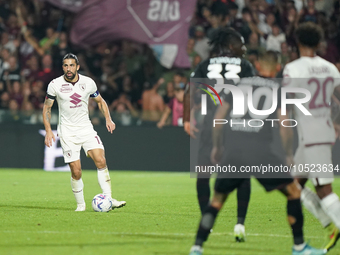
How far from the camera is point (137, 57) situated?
17750 mm

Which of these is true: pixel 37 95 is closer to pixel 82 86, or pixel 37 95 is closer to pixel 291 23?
pixel 291 23

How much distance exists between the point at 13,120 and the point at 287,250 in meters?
12.4

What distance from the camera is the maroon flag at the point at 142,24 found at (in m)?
17.0

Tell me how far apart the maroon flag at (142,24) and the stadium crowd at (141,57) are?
0.35 metres

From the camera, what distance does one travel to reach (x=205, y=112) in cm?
695

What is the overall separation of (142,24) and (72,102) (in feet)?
28.2

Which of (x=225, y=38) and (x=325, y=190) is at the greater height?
(x=225, y=38)

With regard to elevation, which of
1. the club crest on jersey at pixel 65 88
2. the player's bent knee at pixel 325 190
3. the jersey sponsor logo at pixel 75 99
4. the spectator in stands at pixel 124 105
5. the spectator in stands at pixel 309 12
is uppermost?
the spectator in stands at pixel 309 12

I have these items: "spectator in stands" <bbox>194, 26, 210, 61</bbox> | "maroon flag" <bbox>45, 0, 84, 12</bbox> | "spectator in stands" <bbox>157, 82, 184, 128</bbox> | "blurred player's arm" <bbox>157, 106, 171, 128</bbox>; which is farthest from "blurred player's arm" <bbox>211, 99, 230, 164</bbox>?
"maroon flag" <bbox>45, 0, 84, 12</bbox>

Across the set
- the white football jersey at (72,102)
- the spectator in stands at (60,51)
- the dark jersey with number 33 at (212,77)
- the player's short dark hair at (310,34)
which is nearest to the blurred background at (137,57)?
the spectator in stands at (60,51)

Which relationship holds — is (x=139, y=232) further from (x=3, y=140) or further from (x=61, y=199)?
(x=3, y=140)

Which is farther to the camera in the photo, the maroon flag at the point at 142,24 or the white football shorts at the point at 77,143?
the maroon flag at the point at 142,24

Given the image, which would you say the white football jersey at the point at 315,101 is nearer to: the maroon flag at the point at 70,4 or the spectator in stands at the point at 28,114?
the spectator in stands at the point at 28,114

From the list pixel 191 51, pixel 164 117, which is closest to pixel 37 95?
pixel 164 117
